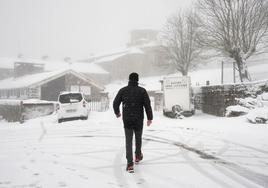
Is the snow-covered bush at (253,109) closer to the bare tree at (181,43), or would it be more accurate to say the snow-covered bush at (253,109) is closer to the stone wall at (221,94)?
the stone wall at (221,94)

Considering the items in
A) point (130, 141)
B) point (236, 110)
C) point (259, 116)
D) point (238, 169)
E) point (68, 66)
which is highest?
point (68, 66)

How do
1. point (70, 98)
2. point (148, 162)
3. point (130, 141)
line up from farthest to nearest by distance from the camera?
point (70, 98) < point (148, 162) < point (130, 141)

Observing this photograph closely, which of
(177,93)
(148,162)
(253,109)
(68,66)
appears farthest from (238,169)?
(68,66)

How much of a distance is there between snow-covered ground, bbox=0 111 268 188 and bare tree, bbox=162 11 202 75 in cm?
2449

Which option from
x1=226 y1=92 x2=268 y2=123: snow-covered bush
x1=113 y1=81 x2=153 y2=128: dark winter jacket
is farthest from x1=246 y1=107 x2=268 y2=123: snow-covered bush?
x1=113 y1=81 x2=153 y2=128: dark winter jacket

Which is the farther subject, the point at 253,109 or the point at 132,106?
the point at 253,109

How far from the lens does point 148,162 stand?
7.29 metres

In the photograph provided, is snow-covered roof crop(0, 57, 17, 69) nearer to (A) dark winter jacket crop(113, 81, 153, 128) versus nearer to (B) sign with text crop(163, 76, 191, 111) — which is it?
(B) sign with text crop(163, 76, 191, 111)

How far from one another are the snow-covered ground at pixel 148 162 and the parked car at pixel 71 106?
6.10m

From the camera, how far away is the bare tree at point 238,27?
23.7 m

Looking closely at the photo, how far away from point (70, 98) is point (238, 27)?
14188 millimetres

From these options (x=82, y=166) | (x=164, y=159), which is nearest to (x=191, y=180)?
(x=164, y=159)

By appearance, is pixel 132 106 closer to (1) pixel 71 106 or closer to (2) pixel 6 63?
(1) pixel 71 106

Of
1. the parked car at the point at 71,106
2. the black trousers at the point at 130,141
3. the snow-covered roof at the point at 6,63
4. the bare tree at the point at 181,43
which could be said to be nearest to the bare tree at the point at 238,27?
the bare tree at the point at 181,43
